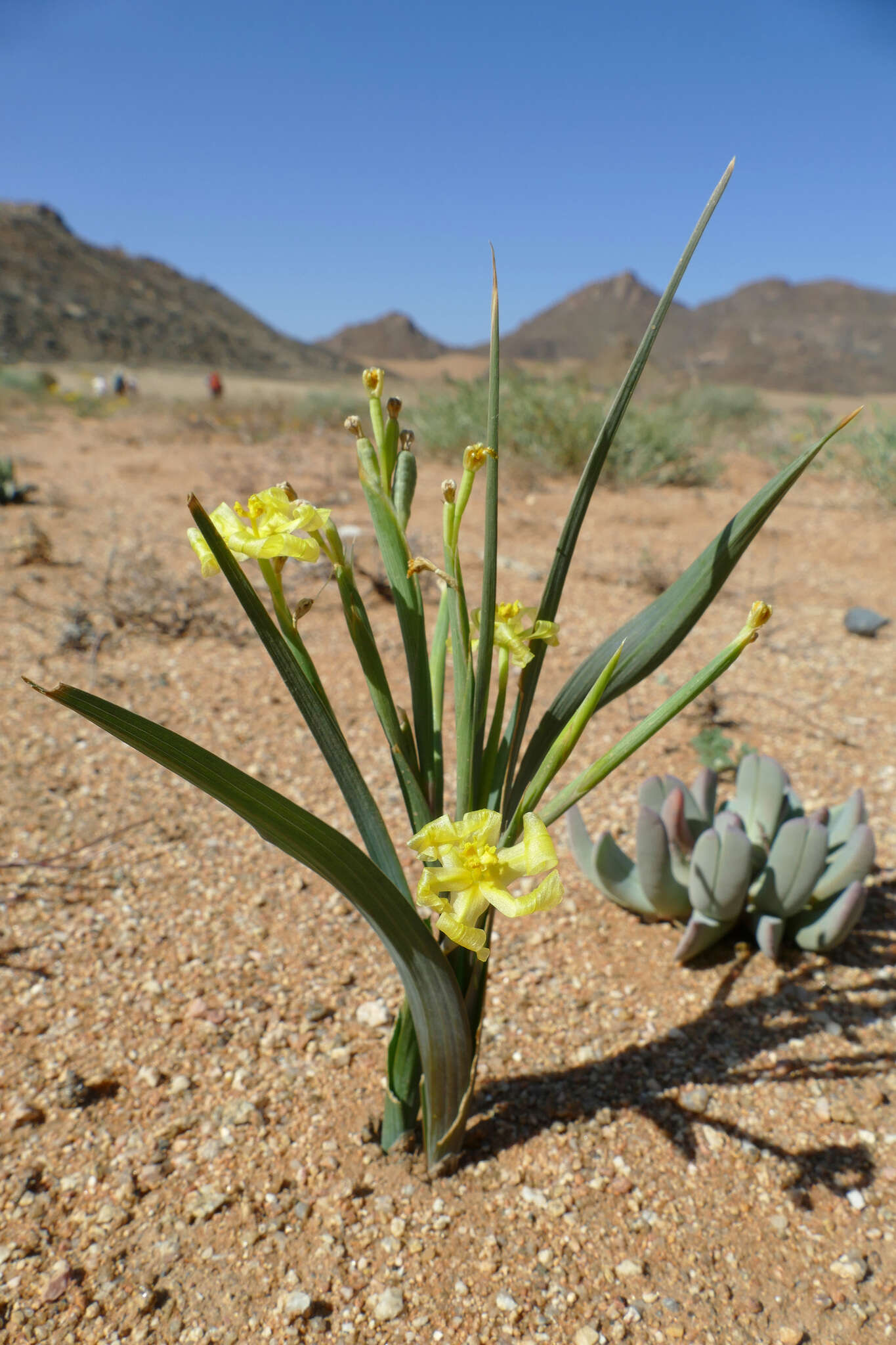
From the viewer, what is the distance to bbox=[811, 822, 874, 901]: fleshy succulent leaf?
1.75m

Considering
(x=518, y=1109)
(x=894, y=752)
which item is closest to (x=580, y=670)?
(x=518, y=1109)

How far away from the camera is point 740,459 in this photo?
984 centimetres

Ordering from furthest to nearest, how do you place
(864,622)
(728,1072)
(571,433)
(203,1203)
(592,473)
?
(571,433), (864,622), (728,1072), (203,1203), (592,473)

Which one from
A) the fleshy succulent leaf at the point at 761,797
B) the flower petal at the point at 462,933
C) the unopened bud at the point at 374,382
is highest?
the unopened bud at the point at 374,382

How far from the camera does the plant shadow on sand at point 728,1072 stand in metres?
1.43

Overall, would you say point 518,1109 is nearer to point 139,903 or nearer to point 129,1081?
point 129,1081

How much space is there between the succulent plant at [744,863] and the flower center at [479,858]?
33.7 inches

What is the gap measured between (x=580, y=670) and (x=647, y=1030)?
959 mm

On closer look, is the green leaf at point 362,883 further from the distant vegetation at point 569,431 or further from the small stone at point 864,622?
the distant vegetation at point 569,431

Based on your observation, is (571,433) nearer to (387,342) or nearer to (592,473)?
(592,473)

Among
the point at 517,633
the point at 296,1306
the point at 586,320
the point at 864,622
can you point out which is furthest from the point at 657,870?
the point at 586,320

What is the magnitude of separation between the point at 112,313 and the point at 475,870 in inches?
1849

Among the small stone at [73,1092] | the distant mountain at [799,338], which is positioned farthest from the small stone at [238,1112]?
the distant mountain at [799,338]

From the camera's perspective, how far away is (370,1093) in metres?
1.55
